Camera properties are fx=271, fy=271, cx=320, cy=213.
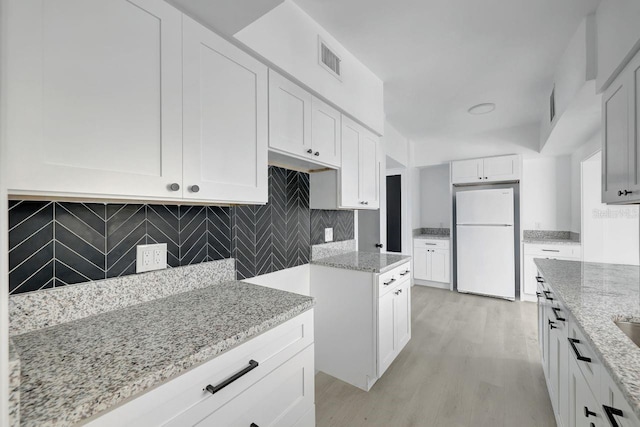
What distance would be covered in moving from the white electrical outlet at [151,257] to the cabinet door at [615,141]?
2.27 m

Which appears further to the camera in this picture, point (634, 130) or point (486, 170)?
point (486, 170)

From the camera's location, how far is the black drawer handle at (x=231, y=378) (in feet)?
2.75

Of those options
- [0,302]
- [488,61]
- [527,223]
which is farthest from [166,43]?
[527,223]

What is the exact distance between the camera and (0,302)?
50 centimetres

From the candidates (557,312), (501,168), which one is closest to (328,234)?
(557,312)

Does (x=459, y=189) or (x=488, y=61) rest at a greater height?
(x=488, y=61)

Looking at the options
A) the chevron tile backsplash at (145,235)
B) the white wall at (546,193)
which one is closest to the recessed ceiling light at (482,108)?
the white wall at (546,193)

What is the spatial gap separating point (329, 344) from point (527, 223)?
3967 millimetres

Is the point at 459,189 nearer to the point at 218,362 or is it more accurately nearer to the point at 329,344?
the point at 329,344

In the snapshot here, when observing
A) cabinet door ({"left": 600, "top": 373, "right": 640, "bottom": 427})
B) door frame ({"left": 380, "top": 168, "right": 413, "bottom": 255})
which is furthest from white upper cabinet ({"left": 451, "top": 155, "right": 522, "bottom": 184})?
cabinet door ({"left": 600, "top": 373, "right": 640, "bottom": 427})

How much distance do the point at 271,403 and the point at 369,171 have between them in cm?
191

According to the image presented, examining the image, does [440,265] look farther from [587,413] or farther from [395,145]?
[587,413]

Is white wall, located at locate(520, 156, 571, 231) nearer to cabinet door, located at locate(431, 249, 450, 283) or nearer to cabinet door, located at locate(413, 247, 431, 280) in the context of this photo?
cabinet door, located at locate(431, 249, 450, 283)

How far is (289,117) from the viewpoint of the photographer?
157 cm
